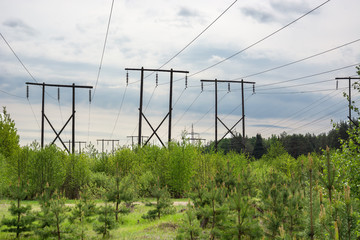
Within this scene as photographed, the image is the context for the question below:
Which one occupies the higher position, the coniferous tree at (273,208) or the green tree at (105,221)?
the coniferous tree at (273,208)

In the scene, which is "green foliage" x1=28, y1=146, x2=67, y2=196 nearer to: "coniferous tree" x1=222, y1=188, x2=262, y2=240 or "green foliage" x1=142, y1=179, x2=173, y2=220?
"green foliage" x1=142, y1=179, x2=173, y2=220

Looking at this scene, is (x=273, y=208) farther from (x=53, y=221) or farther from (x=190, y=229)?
(x=53, y=221)

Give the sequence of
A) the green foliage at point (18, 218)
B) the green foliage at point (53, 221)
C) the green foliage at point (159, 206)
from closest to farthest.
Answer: the green foliage at point (53, 221)
the green foliage at point (18, 218)
the green foliage at point (159, 206)

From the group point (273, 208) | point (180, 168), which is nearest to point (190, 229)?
point (273, 208)

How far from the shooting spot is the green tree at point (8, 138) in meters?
32.4

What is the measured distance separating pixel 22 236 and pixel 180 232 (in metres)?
6.25

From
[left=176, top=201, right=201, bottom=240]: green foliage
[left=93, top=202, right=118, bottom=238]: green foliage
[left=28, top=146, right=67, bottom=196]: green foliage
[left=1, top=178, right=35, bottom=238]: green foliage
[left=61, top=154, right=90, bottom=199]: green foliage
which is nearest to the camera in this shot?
[left=176, top=201, right=201, bottom=240]: green foliage

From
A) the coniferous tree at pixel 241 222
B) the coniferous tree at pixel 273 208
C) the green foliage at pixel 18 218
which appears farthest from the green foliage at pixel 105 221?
the coniferous tree at pixel 241 222

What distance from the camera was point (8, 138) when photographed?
3269cm

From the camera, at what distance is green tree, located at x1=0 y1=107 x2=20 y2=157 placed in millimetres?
32375

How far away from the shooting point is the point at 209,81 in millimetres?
36281

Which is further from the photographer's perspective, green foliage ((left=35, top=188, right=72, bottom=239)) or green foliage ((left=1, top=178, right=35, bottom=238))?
green foliage ((left=1, top=178, right=35, bottom=238))

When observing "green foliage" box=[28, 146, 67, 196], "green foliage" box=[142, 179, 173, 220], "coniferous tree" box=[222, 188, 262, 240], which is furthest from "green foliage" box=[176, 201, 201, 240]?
"green foliage" box=[28, 146, 67, 196]

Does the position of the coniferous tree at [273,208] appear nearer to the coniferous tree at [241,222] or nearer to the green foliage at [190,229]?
the coniferous tree at [241,222]
